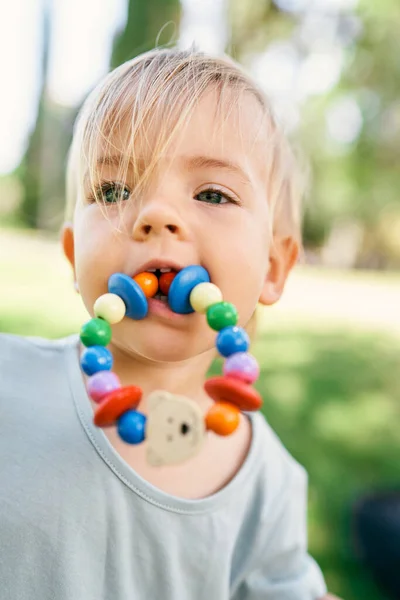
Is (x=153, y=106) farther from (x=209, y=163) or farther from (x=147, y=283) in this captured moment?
(x=147, y=283)

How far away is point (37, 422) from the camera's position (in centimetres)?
78

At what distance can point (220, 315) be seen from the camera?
67 cm

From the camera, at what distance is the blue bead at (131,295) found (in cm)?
67

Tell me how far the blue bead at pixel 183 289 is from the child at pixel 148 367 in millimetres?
19

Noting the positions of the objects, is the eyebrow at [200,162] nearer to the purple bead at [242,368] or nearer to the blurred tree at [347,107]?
the purple bead at [242,368]

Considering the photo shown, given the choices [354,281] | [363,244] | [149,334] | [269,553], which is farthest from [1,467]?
[363,244]

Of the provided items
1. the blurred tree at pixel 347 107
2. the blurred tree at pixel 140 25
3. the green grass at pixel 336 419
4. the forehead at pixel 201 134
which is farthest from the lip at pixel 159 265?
the blurred tree at pixel 347 107

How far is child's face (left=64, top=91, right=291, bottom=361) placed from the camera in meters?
0.71

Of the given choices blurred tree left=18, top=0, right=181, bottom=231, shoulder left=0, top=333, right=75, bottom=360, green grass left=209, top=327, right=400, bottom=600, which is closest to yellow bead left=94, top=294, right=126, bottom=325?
shoulder left=0, top=333, right=75, bottom=360

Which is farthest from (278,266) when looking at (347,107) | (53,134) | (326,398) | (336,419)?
(347,107)

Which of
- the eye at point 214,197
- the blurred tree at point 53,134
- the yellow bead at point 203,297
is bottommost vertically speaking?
the blurred tree at point 53,134

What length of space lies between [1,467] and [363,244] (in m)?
7.79

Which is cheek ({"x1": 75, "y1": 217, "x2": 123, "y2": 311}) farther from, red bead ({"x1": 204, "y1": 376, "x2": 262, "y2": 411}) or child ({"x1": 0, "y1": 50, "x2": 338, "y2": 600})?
red bead ({"x1": 204, "y1": 376, "x2": 262, "y2": 411})

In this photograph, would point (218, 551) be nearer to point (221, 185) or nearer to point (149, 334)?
point (149, 334)
